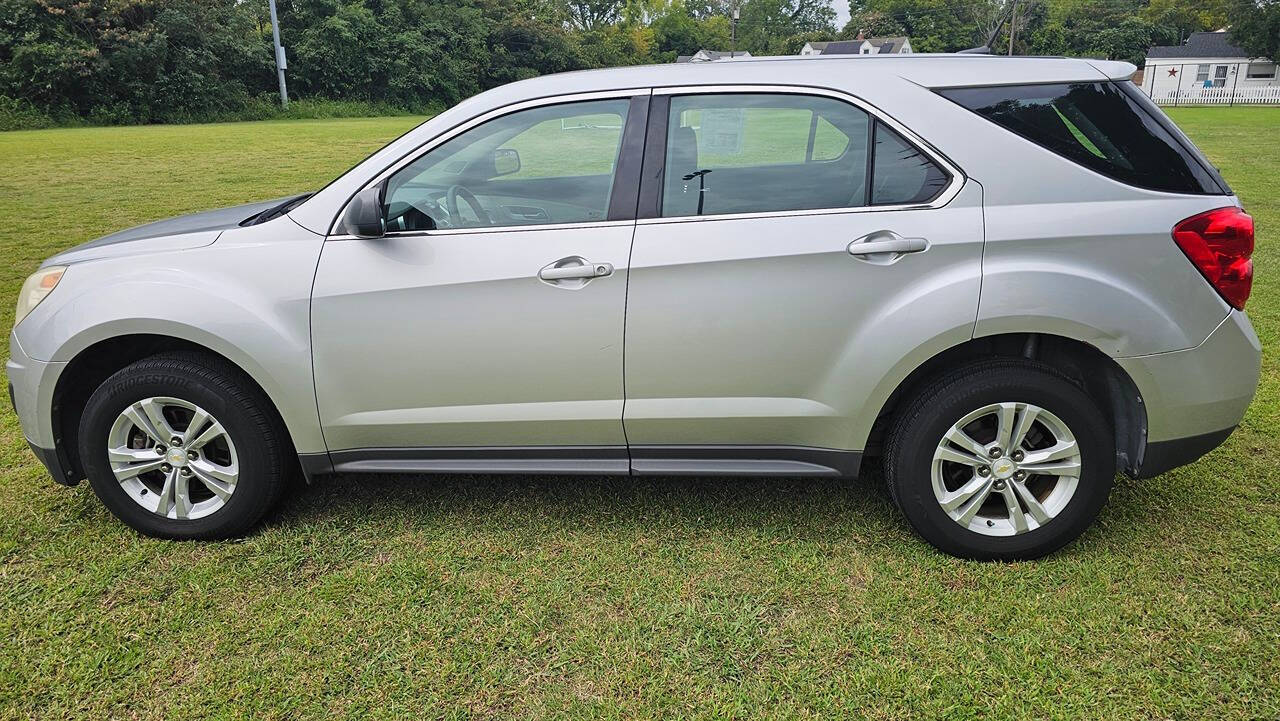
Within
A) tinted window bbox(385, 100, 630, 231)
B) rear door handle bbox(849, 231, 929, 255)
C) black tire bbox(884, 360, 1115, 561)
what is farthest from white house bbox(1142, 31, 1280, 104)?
tinted window bbox(385, 100, 630, 231)

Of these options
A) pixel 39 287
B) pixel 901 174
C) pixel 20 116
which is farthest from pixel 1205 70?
pixel 39 287

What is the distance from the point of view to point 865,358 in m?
3.04

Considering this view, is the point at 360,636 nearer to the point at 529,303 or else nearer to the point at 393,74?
the point at 529,303

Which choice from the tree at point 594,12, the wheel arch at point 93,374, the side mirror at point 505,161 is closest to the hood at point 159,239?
the wheel arch at point 93,374

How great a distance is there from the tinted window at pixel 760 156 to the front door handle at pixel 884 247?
167mm

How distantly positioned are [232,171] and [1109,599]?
57.8ft

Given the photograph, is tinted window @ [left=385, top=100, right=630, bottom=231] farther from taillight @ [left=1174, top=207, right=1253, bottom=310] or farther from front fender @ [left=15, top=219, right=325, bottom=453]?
taillight @ [left=1174, top=207, right=1253, bottom=310]

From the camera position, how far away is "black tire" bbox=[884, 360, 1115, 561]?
9.97 feet

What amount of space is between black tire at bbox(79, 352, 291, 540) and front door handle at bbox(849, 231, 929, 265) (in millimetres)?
2221

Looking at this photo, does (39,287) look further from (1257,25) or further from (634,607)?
(1257,25)

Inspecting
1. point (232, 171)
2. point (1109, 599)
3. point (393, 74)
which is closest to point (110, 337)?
point (1109, 599)

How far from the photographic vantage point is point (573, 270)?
3.07 m

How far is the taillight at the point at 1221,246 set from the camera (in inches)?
115

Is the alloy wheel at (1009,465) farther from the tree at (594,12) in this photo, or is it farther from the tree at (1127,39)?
the tree at (594,12)
